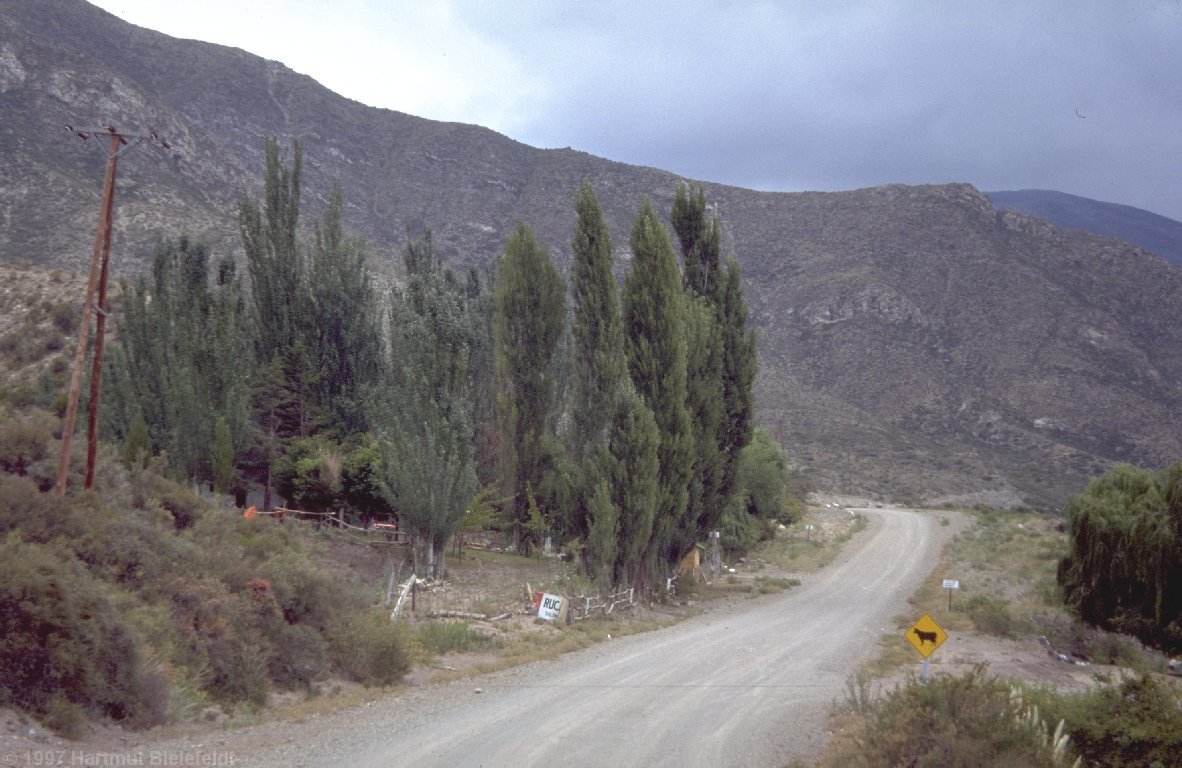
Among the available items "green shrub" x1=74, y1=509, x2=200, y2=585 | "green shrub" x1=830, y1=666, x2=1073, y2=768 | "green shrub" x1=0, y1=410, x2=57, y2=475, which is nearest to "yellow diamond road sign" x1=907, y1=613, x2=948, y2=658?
"green shrub" x1=830, y1=666, x2=1073, y2=768

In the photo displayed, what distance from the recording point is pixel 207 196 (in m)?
65.2

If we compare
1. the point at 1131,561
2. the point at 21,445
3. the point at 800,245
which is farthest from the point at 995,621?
the point at 800,245

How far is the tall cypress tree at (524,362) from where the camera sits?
2944 cm

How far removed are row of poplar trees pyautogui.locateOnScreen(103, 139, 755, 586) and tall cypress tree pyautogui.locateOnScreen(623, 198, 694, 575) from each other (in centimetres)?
6

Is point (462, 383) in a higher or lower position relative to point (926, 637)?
higher

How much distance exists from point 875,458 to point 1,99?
66.9 meters

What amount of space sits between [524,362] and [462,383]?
12.6 ft

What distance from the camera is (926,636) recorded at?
11.5 metres

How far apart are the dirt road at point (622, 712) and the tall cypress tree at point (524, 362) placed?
950 centimetres

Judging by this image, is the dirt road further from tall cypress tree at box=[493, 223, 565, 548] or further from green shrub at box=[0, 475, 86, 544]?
tall cypress tree at box=[493, 223, 565, 548]

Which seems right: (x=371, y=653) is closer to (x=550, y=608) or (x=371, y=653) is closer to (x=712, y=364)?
(x=550, y=608)

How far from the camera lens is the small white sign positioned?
789 inches

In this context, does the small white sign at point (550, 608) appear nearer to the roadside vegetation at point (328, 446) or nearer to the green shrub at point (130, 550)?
the roadside vegetation at point (328, 446)

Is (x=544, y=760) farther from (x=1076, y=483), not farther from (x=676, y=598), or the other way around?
(x=1076, y=483)
